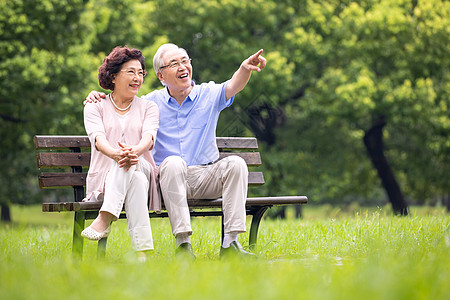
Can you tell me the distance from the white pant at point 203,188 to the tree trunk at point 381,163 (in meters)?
14.0

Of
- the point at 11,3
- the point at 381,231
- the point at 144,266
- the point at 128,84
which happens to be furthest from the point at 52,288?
the point at 11,3

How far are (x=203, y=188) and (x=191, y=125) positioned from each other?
0.53 meters

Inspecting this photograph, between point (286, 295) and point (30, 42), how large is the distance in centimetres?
1347

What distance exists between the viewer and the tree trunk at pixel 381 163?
17.5m

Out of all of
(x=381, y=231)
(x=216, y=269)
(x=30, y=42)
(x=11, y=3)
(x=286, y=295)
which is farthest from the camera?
(x=30, y=42)

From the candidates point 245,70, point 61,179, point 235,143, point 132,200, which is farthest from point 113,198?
point 235,143

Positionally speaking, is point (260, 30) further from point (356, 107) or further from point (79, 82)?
point (79, 82)

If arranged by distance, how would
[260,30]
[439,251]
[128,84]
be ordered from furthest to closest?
[260,30]
[128,84]
[439,251]

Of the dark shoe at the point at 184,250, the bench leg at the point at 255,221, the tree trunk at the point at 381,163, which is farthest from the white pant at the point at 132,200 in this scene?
the tree trunk at the point at 381,163

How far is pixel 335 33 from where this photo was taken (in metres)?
17.0

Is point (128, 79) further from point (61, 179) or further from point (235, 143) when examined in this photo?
point (235, 143)

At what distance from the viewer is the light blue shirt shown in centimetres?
442

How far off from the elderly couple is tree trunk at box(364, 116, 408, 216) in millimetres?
13837

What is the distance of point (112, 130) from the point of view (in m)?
4.15
